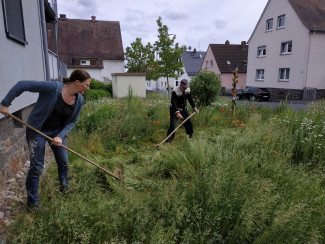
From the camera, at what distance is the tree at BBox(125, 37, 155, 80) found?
1083 inches

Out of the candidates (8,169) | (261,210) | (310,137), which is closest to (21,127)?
(8,169)

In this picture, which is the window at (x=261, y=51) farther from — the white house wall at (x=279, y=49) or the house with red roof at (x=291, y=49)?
the white house wall at (x=279, y=49)

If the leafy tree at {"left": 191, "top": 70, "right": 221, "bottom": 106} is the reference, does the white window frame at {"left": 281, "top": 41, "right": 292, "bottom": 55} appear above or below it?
above

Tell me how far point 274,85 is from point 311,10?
23.9 ft

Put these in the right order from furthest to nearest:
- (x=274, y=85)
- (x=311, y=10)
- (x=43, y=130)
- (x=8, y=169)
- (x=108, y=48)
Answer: (x=108, y=48), (x=274, y=85), (x=311, y=10), (x=8, y=169), (x=43, y=130)

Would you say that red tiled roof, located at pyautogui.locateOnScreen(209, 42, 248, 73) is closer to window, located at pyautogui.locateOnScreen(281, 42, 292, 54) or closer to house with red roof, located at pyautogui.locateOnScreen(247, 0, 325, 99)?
house with red roof, located at pyautogui.locateOnScreen(247, 0, 325, 99)

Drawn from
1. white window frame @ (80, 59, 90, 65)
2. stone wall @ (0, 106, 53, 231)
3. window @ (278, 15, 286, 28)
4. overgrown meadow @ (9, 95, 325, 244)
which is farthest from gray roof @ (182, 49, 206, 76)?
stone wall @ (0, 106, 53, 231)

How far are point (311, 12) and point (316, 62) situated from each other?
5.02 metres

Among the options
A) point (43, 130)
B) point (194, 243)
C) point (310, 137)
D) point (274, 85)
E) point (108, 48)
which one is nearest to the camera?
point (194, 243)

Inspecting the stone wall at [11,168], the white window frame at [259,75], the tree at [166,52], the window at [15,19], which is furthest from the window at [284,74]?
the stone wall at [11,168]

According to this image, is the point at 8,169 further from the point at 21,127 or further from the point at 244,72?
the point at 244,72

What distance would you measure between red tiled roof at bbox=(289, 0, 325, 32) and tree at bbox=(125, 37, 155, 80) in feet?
48.0

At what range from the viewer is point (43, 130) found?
296 centimetres

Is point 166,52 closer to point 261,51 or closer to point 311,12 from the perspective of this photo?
point 261,51
